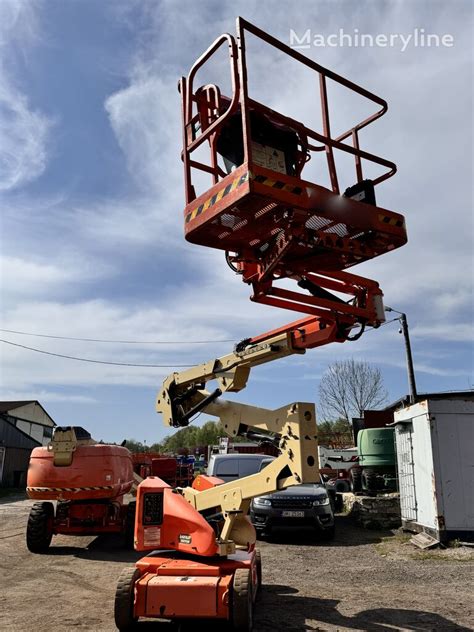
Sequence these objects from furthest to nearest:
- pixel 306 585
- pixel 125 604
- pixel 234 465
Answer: pixel 234 465 < pixel 306 585 < pixel 125 604

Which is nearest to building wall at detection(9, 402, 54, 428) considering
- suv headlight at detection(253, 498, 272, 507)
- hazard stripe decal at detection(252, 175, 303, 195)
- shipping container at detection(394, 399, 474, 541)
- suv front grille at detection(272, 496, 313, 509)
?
suv headlight at detection(253, 498, 272, 507)

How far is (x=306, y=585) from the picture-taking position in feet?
24.5

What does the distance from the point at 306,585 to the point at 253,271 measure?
4615 millimetres

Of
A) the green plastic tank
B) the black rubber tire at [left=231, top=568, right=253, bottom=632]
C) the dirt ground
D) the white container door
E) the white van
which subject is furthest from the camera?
the green plastic tank

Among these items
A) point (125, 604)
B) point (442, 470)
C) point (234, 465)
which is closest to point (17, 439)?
point (234, 465)

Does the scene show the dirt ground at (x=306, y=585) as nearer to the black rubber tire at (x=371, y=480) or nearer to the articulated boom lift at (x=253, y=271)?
the articulated boom lift at (x=253, y=271)

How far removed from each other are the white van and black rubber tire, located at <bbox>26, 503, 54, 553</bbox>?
12.4ft

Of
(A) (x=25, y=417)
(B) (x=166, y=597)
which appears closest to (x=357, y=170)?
(B) (x=166, y=597)

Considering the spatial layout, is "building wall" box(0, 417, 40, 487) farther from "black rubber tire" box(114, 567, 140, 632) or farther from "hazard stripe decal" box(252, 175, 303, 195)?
"hazard stripe decal" box(252, 175, 303, 195)

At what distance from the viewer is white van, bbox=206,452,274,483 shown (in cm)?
1249

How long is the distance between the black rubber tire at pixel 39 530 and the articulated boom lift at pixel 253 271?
5406mm

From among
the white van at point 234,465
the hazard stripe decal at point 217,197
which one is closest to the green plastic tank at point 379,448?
the white van at point 234,465

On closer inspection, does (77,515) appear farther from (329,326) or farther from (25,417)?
(25,417)

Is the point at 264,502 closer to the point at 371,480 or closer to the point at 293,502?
the point at 293,502
